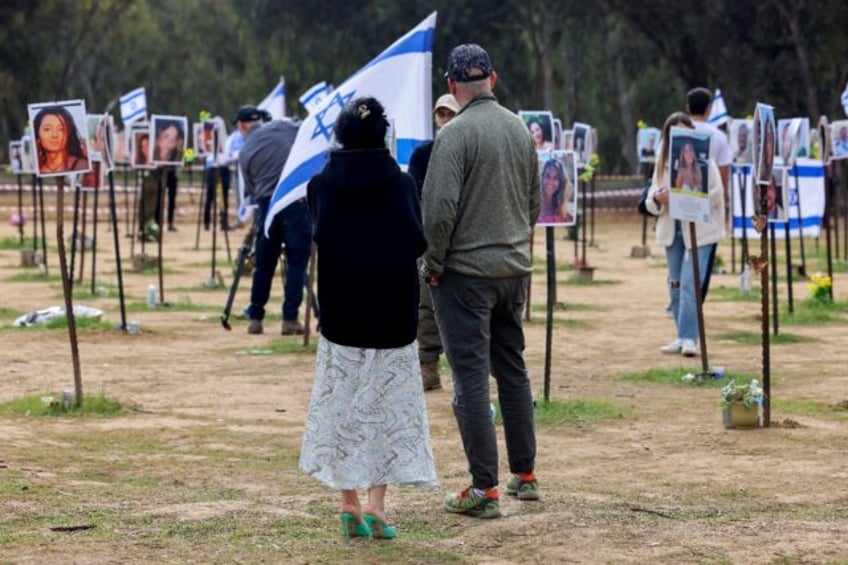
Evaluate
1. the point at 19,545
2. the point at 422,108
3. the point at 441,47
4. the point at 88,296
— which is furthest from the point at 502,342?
the point at 441,47

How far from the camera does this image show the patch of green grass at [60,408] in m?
12.1

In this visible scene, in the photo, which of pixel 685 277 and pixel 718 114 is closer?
pixel 685 277

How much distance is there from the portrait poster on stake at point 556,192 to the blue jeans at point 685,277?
101 cm

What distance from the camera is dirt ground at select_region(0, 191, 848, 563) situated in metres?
7.75

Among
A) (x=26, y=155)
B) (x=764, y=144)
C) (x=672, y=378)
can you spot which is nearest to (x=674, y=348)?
(x=672, y=378)

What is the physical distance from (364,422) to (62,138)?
17.1 ft

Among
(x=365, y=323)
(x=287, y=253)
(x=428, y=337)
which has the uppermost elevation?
(x=365, y=323)

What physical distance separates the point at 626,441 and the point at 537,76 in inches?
2075

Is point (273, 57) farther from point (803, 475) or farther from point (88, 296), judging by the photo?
point (803, 475)

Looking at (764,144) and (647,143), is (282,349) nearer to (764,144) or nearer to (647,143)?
(764,144)

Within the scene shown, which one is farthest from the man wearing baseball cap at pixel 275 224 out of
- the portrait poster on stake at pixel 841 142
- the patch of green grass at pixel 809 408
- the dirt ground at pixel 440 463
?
the portrait poster on stake at pixel 841 142

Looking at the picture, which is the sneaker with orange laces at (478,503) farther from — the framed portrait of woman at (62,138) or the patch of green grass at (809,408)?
the framed portrait of woman at (62,138)

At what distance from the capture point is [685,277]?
48.3 feet

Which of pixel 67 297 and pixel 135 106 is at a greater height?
pixel 135 106
